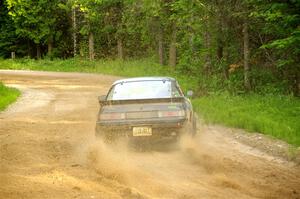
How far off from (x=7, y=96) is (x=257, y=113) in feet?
40.2

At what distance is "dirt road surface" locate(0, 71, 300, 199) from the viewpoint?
7.45 meters

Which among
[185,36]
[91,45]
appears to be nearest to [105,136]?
[185,36]

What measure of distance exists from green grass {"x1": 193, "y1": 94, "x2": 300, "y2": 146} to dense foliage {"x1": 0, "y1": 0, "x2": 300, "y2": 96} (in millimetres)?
1279

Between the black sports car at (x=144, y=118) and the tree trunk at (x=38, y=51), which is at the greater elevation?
the tree trunk at (x=38, y=51)

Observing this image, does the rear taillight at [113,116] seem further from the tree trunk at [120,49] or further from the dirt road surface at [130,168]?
the tree trunk at [120,49]

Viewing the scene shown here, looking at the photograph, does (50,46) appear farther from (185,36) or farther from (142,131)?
(142,131)

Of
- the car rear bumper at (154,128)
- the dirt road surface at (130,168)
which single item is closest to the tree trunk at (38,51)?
the dirt road surface at (130,168)

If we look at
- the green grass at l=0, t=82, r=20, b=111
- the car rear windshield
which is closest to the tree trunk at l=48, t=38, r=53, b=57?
the green grass at l=0, t=82, r=20, b=111

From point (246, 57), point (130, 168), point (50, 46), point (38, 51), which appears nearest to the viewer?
point (130, 168)

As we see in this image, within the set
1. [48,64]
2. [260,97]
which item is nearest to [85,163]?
[260,97]

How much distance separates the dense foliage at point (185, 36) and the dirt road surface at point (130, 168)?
5.39 metres

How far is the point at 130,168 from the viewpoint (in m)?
8.91

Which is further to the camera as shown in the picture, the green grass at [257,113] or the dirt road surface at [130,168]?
the green grass at [257,113]

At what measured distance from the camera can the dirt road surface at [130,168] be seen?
745cm
